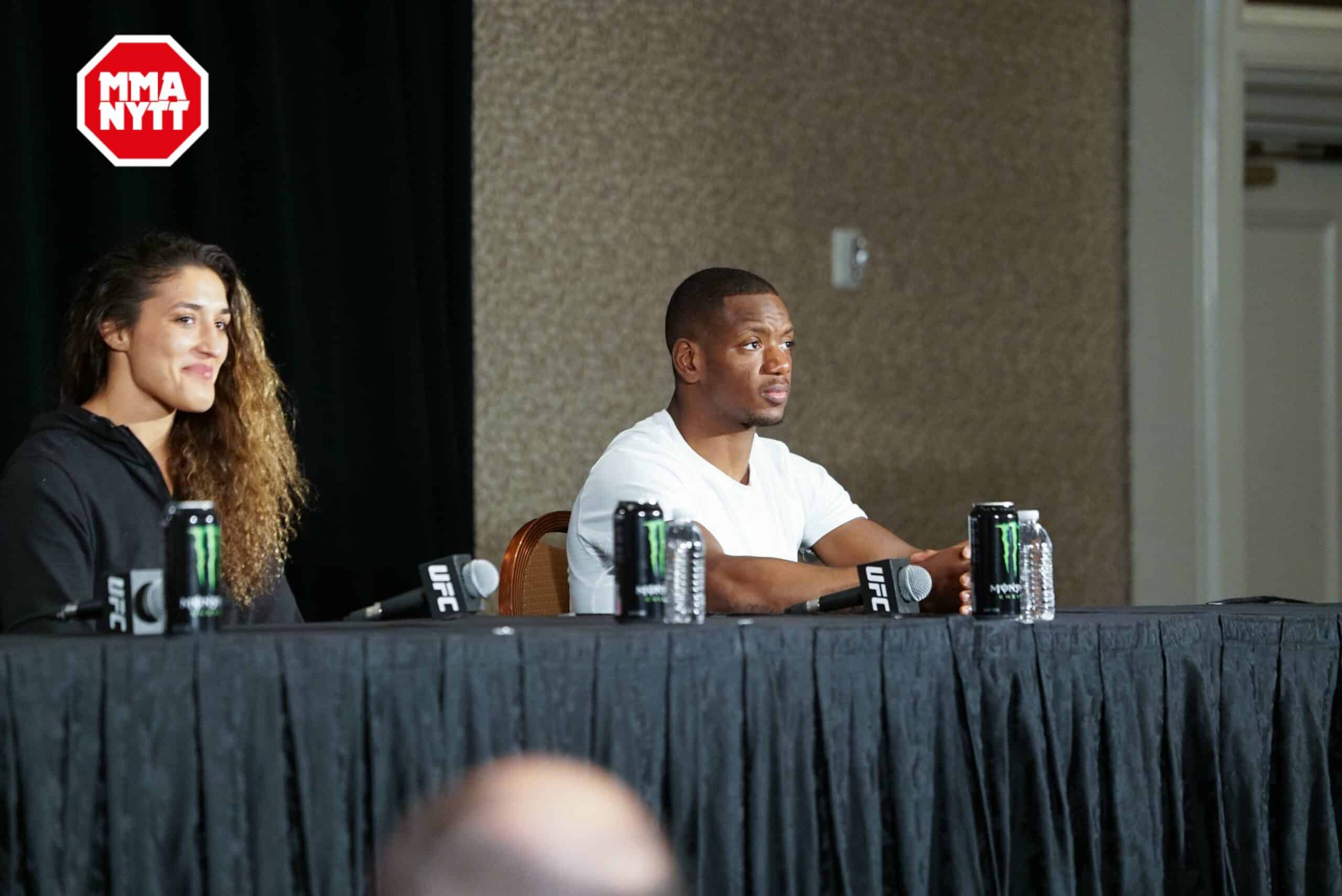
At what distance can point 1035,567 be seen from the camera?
1829mm

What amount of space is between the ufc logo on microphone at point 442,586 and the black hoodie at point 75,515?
0.36 metres

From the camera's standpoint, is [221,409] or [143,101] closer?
[221,409]

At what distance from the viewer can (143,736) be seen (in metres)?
1.37

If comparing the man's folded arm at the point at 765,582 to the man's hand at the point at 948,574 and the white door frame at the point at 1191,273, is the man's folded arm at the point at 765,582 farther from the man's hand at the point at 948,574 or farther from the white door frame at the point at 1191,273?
the white door frame at the point at 1191,273

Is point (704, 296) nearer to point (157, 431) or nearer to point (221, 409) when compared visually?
point (221, 409)

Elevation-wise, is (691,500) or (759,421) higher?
(759,421)

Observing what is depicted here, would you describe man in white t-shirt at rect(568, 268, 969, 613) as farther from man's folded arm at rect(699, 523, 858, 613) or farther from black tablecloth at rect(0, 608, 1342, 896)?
black tablecloth at rect(0, 608, 1342, 896)

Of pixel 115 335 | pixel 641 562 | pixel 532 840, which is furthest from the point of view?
pixel 115 335

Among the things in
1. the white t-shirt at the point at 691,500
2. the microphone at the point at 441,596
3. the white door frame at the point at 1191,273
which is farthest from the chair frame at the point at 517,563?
the white door frame at the point at 1191,273

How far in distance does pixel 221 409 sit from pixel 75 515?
1.16 feet

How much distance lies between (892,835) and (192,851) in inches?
28.8

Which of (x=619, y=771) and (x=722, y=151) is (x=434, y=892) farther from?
(x=722, y=151)

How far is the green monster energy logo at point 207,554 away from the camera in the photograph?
4.86 ft

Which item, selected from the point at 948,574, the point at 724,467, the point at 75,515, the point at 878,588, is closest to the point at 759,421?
the point at 724,467
